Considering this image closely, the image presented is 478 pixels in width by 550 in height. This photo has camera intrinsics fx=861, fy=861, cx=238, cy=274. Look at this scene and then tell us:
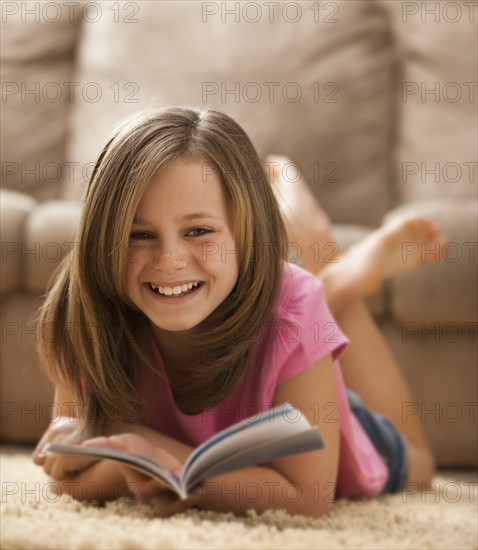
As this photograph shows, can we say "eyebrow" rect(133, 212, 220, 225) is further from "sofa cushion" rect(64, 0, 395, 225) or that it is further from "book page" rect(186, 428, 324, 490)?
"sofa cushion" rect(64, 0, 395, 225)

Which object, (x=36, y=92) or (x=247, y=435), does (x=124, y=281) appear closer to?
(x=247, y=435)

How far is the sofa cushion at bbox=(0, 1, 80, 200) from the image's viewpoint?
2164 mm

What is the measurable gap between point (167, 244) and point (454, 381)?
78cm

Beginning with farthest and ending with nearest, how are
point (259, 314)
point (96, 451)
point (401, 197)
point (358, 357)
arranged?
point (401, 197), point (358, 357), point (259, 314), point (96, 451)

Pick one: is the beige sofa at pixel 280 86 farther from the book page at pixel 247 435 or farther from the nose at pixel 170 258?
the book page at pixel 247 435

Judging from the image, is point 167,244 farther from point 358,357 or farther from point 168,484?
point 358,357

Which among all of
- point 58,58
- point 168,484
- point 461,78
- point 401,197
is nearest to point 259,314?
point 168,484

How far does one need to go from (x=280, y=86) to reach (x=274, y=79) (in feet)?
0.09

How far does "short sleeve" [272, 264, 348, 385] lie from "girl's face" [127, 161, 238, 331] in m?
0.10

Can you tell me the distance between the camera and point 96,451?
0.94 m

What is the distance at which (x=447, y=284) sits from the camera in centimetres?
154

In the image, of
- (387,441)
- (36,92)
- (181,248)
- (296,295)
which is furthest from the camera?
(36,92)

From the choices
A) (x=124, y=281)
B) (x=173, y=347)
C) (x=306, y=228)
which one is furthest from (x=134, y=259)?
(x=306, y=228)

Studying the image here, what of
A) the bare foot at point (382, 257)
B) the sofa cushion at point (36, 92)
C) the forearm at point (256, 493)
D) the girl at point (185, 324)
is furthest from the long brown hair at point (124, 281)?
the sofa cushion at point (36, 92)
